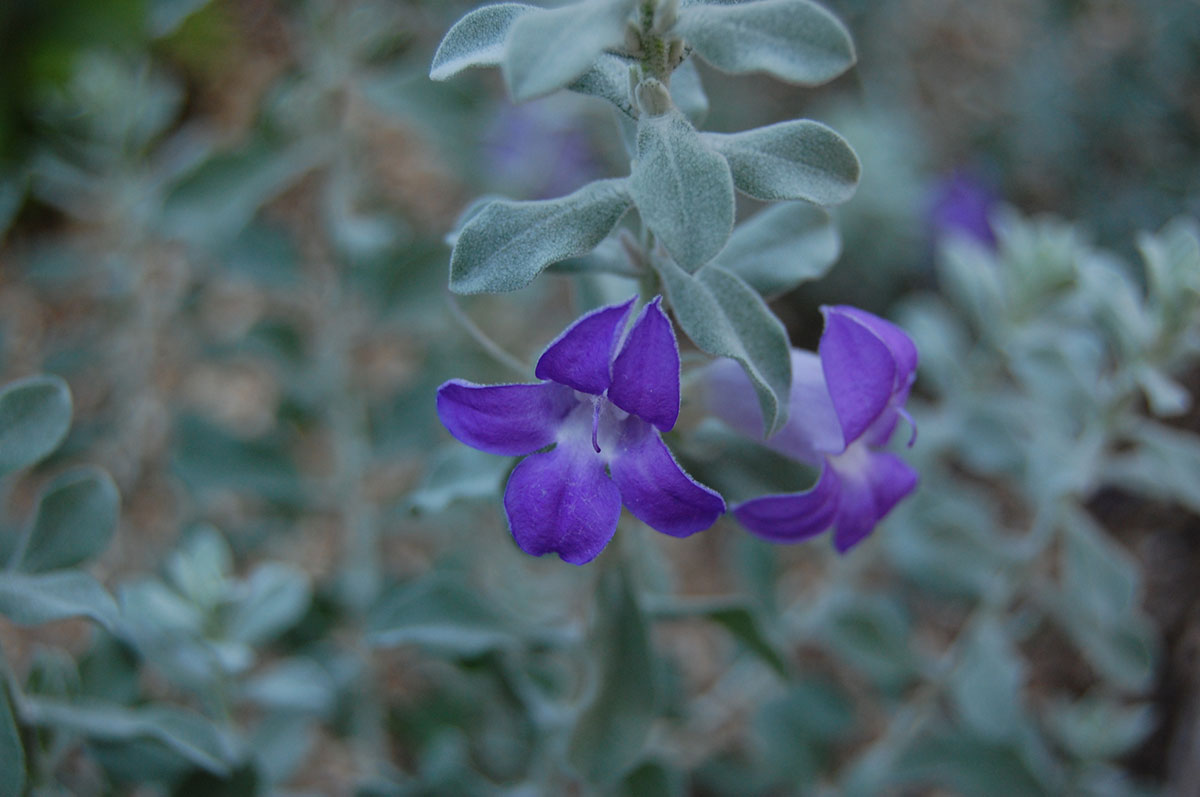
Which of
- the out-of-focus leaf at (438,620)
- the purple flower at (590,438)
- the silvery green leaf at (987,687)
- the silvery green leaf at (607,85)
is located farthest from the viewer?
the silvery green leaf at (987,687)

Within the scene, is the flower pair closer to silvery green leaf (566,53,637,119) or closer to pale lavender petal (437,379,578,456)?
pale lavender petal (437,379,578,456)

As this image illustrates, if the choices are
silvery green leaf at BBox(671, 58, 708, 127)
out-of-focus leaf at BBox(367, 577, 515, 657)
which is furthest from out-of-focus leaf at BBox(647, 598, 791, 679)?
silvery green leaf at BBox(671, 58, 708, 127)

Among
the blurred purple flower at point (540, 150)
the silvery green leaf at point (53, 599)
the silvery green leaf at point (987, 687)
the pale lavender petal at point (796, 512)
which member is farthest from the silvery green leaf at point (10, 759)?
the blurred purple flower at point (540, 150)

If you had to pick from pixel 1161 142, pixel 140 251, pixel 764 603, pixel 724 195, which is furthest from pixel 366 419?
pixel 1161 142

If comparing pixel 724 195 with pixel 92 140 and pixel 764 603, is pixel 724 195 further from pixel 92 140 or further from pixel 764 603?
pixel 92 140

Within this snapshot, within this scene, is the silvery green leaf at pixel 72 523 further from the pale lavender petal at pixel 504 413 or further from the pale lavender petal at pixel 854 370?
the pale lavender petal at pixel 854 370
